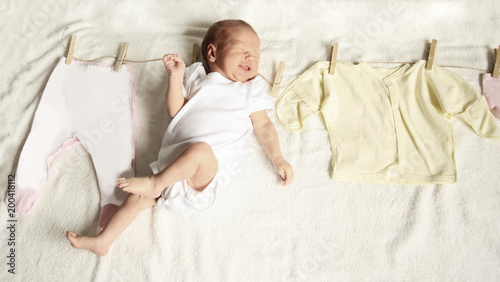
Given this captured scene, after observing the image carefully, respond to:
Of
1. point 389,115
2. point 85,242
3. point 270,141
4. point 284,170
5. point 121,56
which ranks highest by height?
point 121,56

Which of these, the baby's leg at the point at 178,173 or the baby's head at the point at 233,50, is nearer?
the baby's leg at the point at 178,173

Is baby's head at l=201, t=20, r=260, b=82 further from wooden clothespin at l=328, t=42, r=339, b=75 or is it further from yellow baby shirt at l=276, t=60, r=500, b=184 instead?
wooden clothespin at l=328, t=42, r=339, b=75

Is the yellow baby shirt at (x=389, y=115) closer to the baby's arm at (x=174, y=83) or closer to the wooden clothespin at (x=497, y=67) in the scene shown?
the wooden clothespin at (x=497, y=67)

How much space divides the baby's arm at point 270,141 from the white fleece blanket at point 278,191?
5 cm

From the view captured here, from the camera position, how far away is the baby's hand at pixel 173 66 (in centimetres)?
135

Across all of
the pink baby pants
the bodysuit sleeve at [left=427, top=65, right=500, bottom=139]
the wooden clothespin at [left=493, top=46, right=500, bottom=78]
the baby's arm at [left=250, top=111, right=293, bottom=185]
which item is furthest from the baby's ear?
the wooden clothespin at [left=493, top=46, right=500, bottom=78]

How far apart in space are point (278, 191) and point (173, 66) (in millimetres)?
563

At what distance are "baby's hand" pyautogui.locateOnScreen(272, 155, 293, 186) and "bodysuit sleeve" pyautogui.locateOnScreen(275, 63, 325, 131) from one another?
0.50 feet

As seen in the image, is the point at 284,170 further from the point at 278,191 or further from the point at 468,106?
the point at 468,106

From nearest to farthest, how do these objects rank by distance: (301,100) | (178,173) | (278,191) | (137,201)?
(178,173), (137,201), (278,191), (301,100)

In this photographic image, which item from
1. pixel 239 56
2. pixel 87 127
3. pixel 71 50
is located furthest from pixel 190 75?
pixel 71 50

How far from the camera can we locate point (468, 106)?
1437 mm

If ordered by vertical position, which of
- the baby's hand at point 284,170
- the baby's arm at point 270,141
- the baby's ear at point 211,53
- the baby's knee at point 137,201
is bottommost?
the baby's knee at point 137,201

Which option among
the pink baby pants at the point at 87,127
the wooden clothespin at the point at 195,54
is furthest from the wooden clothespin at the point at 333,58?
the pink baby pants at the point at 87,127
